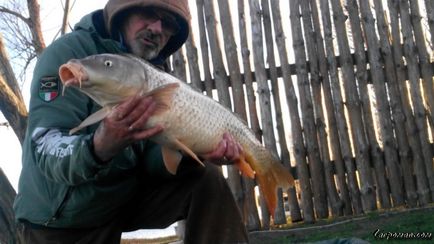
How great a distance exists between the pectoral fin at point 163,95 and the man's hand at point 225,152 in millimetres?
366

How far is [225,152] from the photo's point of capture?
226cm

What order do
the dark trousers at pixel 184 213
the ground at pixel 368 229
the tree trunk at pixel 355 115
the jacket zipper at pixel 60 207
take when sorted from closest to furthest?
the jacket zipper at pixel 60 207 → the dark trousers at pixel 184 213 → the ground at pixel 368 229 → the tree trunk at pixel 355 115

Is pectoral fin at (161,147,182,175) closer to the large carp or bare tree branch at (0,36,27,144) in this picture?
the large carp

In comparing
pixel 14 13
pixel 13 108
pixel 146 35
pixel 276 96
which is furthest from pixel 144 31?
pixel 14 13

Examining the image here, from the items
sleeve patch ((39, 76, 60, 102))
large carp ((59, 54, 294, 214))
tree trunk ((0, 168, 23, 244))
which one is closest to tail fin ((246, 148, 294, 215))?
large carp ((59, 54, 294, 214))

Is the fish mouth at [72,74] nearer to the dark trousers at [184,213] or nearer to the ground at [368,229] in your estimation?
the dark trousers at [184,213]

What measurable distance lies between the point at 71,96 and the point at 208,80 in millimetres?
2698

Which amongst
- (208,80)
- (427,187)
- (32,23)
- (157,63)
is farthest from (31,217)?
(32,23)

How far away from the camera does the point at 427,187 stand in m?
4.73

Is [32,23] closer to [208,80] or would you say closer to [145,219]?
[208,80]

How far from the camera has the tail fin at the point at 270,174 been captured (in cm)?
250

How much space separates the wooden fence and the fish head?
2.97 metres

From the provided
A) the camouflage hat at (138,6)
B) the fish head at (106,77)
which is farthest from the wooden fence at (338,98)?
the fish head at (106,77)

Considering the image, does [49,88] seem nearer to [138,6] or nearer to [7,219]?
[138,6]
